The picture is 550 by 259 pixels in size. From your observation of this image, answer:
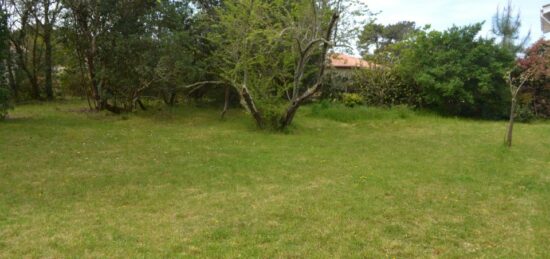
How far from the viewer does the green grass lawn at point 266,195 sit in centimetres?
373

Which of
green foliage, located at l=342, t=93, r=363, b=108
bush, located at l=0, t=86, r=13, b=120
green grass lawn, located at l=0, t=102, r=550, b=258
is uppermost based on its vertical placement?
green foliage, located at l=342, t=93, r=363, b=108

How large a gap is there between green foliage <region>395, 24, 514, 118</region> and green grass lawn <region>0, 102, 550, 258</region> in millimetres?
5298

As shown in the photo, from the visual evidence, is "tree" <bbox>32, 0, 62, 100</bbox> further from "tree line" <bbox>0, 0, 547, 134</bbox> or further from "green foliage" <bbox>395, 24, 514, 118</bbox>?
"green foliage" <bbox>395, 24, 514, 118</bbox>

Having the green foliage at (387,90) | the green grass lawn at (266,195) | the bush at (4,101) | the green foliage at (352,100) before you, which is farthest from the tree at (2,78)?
the green foliage at (387,90)

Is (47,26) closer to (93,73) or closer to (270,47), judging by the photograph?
(93,73)

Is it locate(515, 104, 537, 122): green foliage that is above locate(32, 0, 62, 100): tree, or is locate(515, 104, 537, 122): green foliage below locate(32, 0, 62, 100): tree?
below

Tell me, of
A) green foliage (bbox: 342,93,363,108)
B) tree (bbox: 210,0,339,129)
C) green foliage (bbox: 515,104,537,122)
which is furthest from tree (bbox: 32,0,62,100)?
green foliage (bbox: 515,104,537,122)

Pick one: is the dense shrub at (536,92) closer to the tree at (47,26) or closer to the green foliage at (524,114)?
the green foliage at (524,114)

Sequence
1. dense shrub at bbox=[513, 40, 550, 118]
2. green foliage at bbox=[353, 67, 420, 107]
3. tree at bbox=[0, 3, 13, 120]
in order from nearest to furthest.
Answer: tree at bbox=[0, 3, 13, 120] → dense shrub at bbox=[513, 40, 550, 118] → green foliage at bbox=[353, 67, 420, 107]

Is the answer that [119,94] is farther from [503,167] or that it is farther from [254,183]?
[503,167]

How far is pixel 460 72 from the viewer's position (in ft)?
49.4

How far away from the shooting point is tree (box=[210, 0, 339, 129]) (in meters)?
10.2

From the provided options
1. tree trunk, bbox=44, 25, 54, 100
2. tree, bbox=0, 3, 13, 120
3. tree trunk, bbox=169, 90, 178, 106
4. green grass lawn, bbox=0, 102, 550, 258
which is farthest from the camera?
tree trunk, bbox=44, 25, 54, 100

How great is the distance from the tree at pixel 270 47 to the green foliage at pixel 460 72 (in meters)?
5.82
